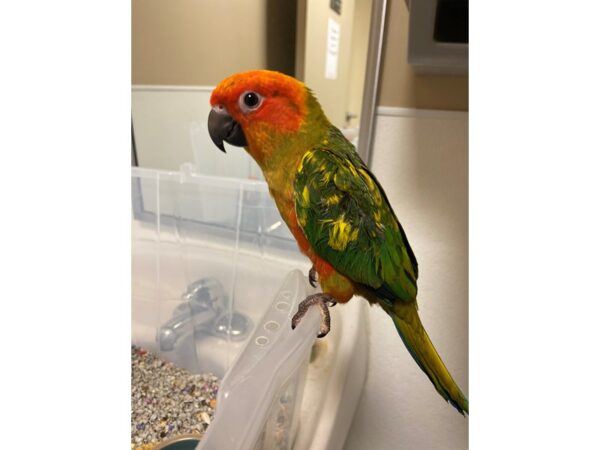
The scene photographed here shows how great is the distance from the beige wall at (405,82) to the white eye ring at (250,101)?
0.29 metres

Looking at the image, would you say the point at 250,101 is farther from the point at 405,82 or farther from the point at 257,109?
the point at 405,82

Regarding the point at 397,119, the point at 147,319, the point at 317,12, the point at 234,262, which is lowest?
→ the point at 147,319

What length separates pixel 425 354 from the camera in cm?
33

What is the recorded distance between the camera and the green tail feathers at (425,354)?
319mm

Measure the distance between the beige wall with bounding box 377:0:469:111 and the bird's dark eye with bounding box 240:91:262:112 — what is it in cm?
29

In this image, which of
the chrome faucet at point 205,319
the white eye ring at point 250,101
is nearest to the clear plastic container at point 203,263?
the chrome faucet at point 205,319

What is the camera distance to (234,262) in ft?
2.08

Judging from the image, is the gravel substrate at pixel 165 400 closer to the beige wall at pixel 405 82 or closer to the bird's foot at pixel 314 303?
the bird's foot at pixel 314 303

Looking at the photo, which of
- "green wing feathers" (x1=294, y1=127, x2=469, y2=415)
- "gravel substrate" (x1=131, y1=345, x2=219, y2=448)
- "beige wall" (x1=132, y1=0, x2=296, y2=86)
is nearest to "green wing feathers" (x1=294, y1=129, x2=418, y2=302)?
"green wing feathers" (x1=294, y1=127, x2=469, y2=415)

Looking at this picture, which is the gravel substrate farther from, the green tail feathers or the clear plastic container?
the green tail feathers

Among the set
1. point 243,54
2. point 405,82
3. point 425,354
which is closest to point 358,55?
point 405,82

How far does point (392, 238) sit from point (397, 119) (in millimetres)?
283
